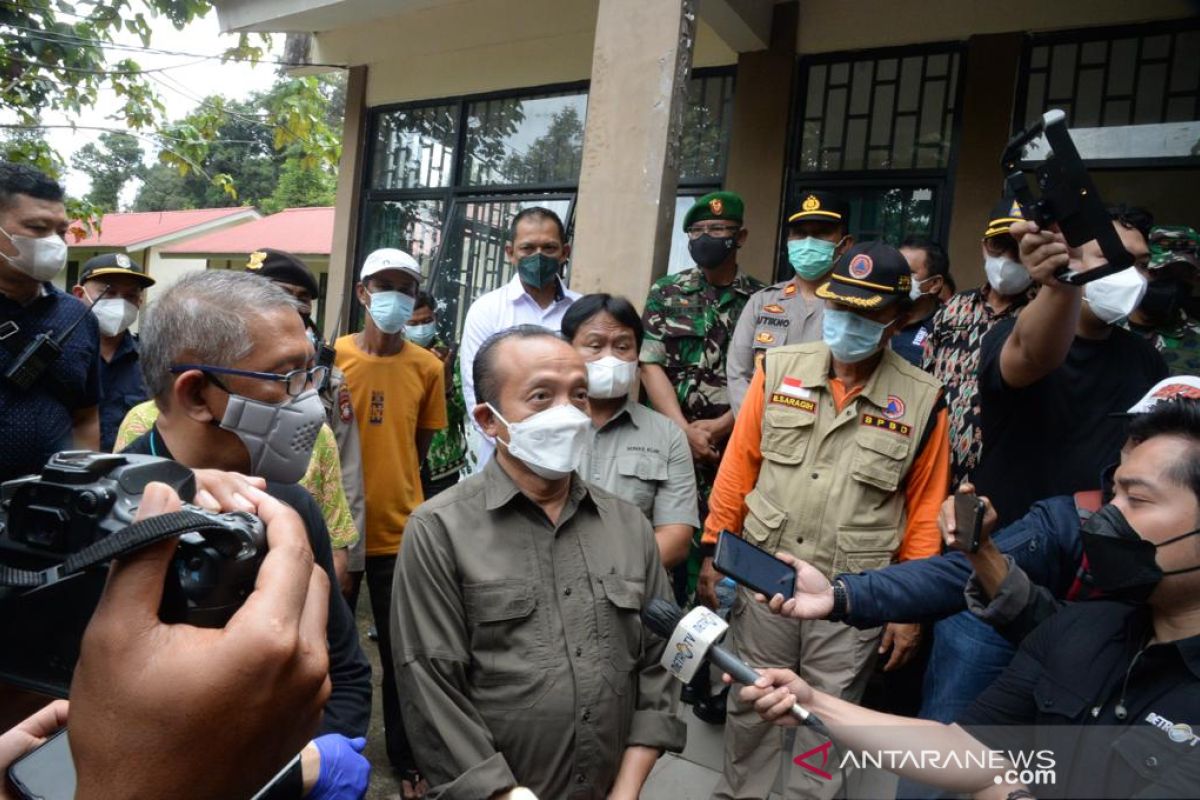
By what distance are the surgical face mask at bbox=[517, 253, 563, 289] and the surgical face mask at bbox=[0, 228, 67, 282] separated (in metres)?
1.94

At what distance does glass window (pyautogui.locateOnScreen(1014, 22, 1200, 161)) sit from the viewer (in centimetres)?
466

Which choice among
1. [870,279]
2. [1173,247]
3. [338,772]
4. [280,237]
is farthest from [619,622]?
[280,237]

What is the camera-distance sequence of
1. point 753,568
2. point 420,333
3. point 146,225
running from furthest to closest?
point 146,225 → point 420,333 → point 753,568

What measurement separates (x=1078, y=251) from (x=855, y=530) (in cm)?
114

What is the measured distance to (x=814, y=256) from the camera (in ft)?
13.0

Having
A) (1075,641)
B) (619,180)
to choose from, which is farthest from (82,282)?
(1075,641)

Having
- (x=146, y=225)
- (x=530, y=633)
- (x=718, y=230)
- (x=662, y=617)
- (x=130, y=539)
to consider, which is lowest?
(x=530, y=633)

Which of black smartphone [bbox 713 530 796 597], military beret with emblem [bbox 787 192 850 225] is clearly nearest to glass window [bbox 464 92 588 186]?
military beret with emblem [bbox 787 192 850 225]

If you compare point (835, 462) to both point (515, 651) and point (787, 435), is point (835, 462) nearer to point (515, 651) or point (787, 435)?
point (787, 435)

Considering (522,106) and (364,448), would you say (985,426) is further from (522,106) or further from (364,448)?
(522,106)

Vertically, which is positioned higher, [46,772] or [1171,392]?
[1171,392]

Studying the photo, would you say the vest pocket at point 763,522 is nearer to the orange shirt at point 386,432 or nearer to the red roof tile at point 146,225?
the orange shirt at point 386,432

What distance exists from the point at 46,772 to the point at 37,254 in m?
2.67

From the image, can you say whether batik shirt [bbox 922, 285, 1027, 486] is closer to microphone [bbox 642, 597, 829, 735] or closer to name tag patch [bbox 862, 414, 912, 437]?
name tag patch [bbox 862, 414, 912, 437]
